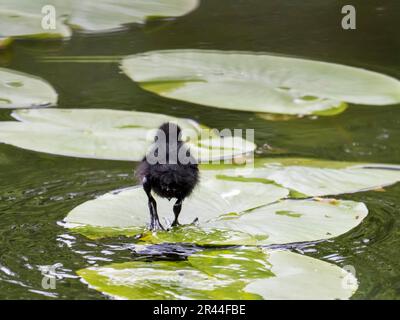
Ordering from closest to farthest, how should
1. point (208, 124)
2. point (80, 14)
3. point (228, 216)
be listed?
1. point (228, 216)
2. point (208, 124)
3. point (80, 14)

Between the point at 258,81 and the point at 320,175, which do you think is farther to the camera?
the point at 258,81

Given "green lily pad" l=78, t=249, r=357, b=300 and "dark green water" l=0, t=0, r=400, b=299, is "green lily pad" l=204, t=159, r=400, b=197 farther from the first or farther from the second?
"green lily pad" l=78, t=249, r=357, b=300

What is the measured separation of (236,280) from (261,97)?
2182mm

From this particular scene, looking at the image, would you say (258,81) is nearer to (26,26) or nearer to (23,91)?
(23,91)

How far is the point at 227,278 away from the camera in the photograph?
2.63 meters

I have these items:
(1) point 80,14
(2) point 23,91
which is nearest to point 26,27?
(1) point 80,14

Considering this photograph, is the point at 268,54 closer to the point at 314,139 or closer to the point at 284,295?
the point at 314,139

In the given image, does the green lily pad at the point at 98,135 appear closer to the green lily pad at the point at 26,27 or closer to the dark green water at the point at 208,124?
the dark green water at the point at 208,124

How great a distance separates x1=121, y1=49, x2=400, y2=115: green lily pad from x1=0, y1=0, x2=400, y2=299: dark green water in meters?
0.07

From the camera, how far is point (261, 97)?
4.68 m

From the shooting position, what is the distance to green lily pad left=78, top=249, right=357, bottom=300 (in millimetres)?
2512

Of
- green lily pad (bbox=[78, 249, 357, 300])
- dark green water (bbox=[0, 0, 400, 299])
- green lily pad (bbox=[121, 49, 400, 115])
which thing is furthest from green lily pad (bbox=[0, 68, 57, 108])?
green lily pad (bbox=[78, 249, 357, 300])

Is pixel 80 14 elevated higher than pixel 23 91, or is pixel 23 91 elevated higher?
pixel 80 14

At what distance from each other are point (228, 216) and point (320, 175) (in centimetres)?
59
